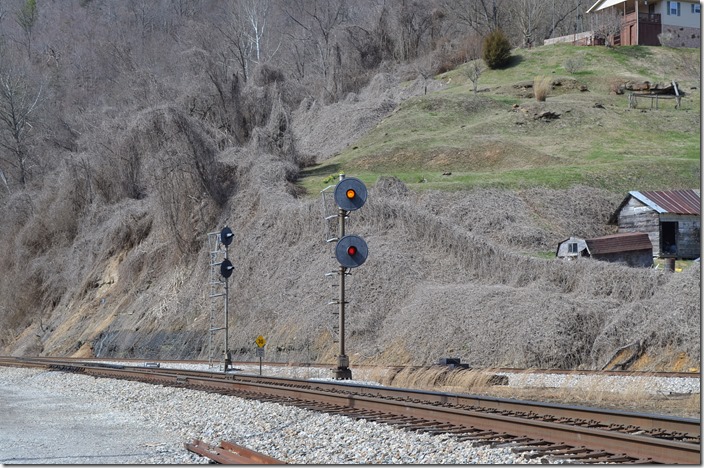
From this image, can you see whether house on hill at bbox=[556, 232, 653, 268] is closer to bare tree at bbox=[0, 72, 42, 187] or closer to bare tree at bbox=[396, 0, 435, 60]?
bare tree at bbox=[0, 72, 42, 187]

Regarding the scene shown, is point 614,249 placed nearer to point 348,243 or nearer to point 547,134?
point 348,243

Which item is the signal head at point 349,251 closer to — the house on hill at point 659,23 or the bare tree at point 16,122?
the bare tree at point 16,122

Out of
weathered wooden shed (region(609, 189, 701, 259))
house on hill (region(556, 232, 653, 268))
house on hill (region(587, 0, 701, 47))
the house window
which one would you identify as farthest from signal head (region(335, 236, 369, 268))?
the house window

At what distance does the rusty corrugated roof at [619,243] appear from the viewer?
33.3m

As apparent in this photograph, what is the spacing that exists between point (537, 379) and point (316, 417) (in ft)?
26.3

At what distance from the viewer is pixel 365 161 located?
2030 inches

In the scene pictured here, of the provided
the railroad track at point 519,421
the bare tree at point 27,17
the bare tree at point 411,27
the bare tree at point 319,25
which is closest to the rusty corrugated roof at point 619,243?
the railroad track at point 519,421

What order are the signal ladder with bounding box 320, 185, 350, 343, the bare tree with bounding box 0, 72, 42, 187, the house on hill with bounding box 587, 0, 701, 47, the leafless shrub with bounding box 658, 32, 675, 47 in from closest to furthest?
the signal ladder with bounding box 320, 185, 350, 343 → the bare tree with bounding box 0, 72, 42, 187 → the leafless shrub with bounding box 658, 32, 675, 47 → the house on hill with bounding box 587, 0, 701, 47

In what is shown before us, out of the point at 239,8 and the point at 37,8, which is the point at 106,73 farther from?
the point at 37,8

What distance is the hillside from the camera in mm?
26312

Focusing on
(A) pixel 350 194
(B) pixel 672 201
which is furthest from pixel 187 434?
(B) pixel 672 201

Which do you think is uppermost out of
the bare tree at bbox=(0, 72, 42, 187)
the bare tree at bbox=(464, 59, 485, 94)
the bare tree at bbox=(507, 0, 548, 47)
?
the bare tree at bbox=(507, 0, 548, 47)

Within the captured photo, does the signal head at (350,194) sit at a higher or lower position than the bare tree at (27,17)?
lower

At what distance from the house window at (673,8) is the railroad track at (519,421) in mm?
67942
